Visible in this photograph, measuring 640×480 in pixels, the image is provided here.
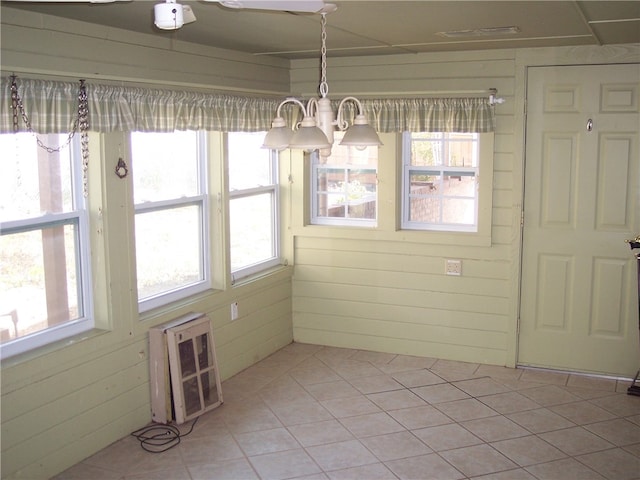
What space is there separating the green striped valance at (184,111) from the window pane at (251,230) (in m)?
0.64

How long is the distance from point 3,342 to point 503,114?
362 cm

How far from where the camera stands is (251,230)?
5449 mm

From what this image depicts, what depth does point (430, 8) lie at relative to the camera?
3.25 metres

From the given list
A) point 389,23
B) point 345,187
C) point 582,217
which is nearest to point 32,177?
point 389,23

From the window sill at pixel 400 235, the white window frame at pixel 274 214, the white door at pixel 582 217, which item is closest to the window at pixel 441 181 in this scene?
the window sill at pixel 400 235

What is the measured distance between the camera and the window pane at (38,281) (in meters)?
3.42

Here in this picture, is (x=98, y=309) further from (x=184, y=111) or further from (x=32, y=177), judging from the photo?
(x=184, y=111)

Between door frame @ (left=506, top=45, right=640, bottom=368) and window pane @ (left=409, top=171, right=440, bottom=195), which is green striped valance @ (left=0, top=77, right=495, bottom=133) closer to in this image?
door frame @ (left=506, top=45, right=640, bottom=368)

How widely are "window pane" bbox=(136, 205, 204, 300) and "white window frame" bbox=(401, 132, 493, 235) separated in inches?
66.7

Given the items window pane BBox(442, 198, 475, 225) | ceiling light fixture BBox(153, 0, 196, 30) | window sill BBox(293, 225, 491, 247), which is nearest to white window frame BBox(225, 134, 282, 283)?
window sill BBox(293, 225, 491, 247)

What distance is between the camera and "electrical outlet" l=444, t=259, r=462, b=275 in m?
5.32

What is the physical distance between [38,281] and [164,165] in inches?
45.5

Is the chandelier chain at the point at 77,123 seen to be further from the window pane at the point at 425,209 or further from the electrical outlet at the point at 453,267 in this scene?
the electrical outlet at the point at 453,267

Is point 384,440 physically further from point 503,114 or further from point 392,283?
point 503,114
